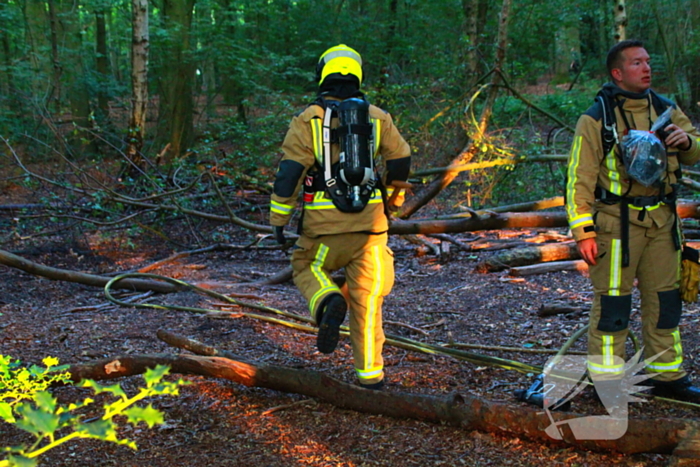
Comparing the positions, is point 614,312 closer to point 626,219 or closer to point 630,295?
point 630,295

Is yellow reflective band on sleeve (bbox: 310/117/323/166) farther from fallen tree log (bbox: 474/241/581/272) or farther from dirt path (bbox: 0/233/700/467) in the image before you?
fallen tree log (bbox: 474/241/581/272)

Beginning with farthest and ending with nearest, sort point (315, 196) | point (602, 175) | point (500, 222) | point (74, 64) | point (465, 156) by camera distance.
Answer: point (74, 64) → point (465, 156) → point (500, 222) → point (315, 196) → point (602, 175)

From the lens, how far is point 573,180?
348cm

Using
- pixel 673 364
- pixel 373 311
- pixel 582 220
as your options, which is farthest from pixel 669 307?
pixel 373 311

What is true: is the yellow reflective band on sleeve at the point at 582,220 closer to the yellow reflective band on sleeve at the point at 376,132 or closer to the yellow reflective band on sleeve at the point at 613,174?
the yellow reflective band on sleeve at the point at 613,174

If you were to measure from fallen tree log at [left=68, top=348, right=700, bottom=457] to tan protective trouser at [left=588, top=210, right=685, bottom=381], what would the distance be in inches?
33.6

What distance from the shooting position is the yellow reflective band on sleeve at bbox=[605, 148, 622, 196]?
11.4ft

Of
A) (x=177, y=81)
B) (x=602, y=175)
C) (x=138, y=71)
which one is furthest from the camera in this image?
(x=177, y=81)

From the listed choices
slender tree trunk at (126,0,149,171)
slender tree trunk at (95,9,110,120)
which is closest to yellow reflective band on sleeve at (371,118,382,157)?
slender tree trunk at (126,0,149,171)

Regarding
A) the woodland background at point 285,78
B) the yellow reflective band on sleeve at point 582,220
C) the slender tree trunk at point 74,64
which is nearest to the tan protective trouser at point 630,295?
the yellow reflective band on sleeve at point 582,220

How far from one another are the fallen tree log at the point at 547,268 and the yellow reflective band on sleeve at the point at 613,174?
11.3 ft

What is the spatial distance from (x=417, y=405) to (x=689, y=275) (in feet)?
5.94

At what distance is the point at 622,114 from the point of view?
3510mm

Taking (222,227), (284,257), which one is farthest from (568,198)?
(222,227)
